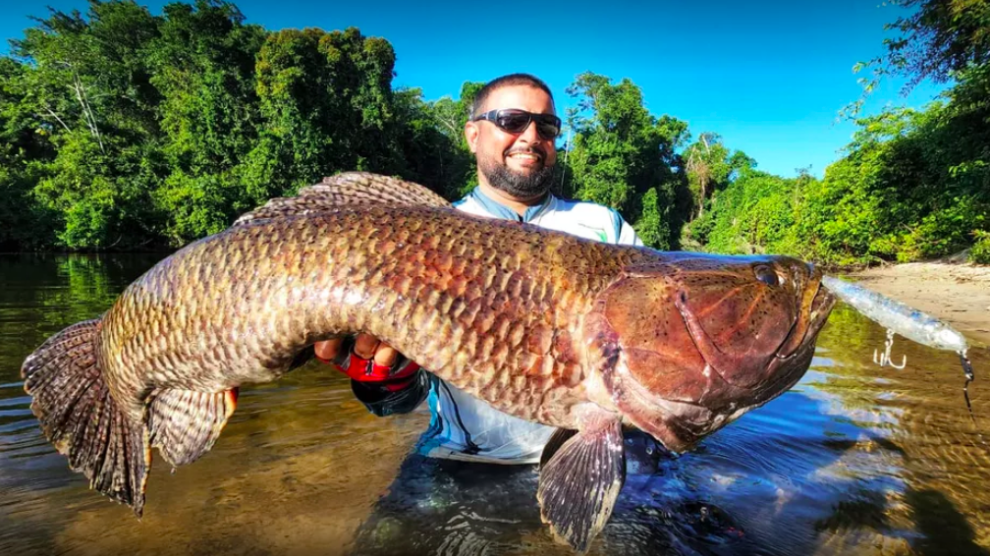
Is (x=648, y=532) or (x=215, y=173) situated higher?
(x=215, y=173)

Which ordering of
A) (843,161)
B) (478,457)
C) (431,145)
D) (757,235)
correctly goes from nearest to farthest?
(478,457)
(843,161)
(757,235)
(431,145)

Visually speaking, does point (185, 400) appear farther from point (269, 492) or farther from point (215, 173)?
point (215, 173)

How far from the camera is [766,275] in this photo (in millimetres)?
1792

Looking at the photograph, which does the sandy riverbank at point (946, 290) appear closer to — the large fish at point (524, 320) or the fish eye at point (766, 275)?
the fish eye at point (766, 275)

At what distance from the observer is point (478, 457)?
10.5 ft

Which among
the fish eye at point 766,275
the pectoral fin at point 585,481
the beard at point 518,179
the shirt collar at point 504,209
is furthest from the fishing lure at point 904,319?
the beard at point 518,179

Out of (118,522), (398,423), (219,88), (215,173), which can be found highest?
(219,88)

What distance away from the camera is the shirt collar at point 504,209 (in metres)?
3.36

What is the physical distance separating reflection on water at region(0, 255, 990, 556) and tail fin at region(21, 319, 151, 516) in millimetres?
683

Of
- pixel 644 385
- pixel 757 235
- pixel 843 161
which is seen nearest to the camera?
pixel 644 385

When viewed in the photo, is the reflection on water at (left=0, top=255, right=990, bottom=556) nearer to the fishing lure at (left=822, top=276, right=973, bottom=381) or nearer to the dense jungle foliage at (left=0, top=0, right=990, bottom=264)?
the fishing lure at (left=822, top=276, right=973, bottom=381)

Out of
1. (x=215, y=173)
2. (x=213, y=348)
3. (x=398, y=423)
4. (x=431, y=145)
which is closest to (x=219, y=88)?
(x=215, y=173)

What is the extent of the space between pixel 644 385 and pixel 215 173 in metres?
32.7

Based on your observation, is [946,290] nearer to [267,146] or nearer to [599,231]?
[599,231]
